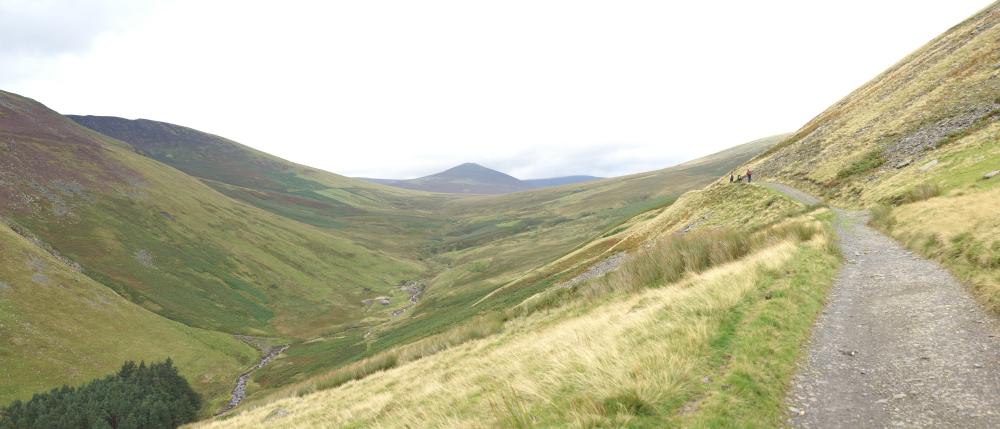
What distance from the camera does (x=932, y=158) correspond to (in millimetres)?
35750

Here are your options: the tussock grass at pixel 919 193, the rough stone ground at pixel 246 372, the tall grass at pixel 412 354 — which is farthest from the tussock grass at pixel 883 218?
the rough stone ground at pixel 246 372

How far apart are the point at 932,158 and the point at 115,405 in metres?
97.8

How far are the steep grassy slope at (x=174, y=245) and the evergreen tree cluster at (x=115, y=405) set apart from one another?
3897 centimetres

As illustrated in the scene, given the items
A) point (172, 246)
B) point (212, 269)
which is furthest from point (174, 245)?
point (212, 269)

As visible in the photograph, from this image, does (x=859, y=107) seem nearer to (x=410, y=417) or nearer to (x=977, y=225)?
(x=977, y=225)

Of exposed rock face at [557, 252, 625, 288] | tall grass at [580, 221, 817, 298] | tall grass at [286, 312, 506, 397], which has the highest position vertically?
tall grass at [580, 221, 817, 298]

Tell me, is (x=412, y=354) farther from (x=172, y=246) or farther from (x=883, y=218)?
(x=172, y=246)

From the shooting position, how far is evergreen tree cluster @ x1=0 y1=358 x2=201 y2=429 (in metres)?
52.8

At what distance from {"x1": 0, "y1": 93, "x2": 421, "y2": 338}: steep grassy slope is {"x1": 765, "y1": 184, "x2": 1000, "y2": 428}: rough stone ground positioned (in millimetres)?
124407

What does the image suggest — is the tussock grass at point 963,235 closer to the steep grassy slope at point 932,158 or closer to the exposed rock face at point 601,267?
the steep grassy slope at point 932,158

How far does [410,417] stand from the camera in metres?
11.8

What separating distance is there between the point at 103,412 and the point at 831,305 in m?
79.6

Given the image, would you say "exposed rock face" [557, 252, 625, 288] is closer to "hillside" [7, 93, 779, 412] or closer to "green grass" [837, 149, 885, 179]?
"hillside" [7, 93, 779, 412]

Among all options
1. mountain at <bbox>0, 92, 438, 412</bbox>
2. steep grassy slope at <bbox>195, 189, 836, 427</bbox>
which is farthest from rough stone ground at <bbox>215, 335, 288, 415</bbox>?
steep grassy slope at <bbox>195, 189, 836, 427</bbox>
